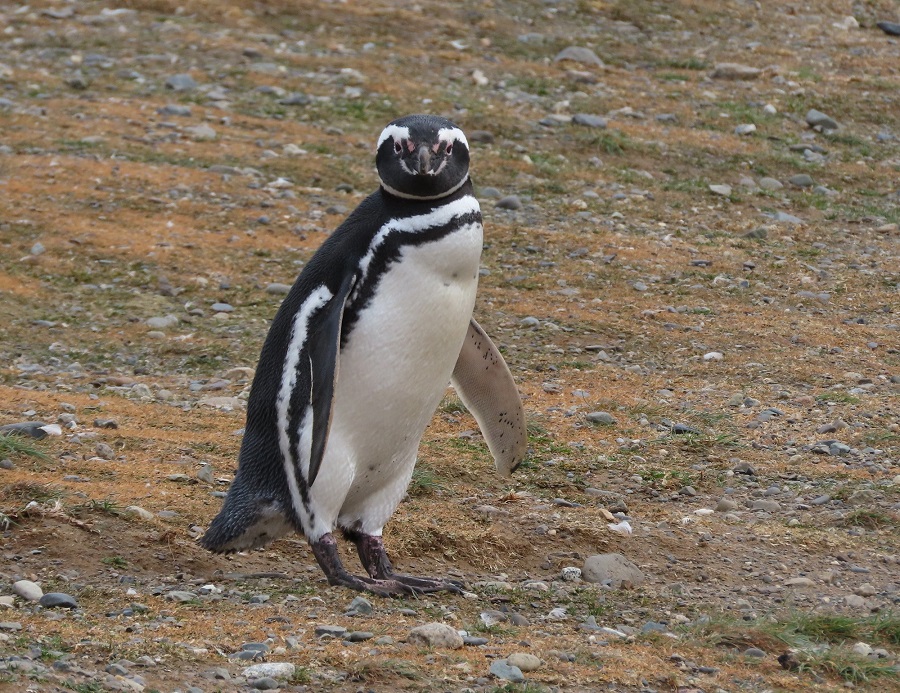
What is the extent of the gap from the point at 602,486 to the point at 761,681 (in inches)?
78.9

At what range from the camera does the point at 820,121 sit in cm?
1148

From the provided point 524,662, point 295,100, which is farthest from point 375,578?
point 295,100

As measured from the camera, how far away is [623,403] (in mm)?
6195

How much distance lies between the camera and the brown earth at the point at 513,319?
12.0ft

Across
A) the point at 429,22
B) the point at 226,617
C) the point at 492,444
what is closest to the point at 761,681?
the point at 226,617

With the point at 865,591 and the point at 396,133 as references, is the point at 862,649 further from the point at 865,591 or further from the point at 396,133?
the point at 396,133

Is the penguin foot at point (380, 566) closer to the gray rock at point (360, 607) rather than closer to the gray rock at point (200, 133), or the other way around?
the gray rock at point (360, 607)

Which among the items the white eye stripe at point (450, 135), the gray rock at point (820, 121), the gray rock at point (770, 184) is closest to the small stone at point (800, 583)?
the white eye stripe at point (450, 135)

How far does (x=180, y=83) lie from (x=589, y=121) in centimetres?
340

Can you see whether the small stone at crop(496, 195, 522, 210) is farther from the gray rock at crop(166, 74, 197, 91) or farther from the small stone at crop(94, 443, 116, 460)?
the small stone at crop(94, 443, 116, 460)

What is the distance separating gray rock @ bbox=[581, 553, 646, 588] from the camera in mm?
4289

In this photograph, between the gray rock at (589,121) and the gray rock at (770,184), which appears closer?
the gray rock at (770,184)

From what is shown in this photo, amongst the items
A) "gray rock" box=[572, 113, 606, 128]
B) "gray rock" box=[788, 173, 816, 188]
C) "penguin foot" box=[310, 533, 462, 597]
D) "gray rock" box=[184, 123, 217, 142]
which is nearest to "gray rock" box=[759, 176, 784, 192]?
"gray rock" box=[788, 173, 816, 188]

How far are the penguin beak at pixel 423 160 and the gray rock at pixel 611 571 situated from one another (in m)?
1.40
